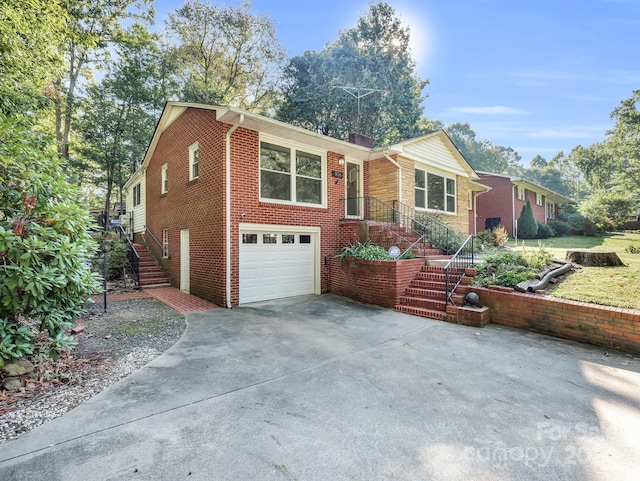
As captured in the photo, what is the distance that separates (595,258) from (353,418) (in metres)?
7.61

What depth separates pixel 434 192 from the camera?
11.7 metres

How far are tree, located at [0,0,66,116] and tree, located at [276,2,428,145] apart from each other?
13.6 metres

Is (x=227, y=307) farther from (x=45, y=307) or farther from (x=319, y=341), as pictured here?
(x=45, y=307)

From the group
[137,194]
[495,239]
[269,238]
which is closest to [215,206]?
[269,238]

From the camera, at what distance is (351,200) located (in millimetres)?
10266

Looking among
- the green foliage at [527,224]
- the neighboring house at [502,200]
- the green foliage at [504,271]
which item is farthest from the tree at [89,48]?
the green foliage at [527,224]

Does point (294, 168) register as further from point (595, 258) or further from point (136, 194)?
point (136, 194)

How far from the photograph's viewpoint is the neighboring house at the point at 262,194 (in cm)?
735

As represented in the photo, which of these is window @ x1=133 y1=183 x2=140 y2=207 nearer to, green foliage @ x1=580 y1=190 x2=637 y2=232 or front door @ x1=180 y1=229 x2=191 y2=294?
front door @ x1=180 y1=229 x2=191 y2=294

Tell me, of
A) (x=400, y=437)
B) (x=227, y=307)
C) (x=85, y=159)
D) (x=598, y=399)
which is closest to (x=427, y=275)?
(x=598, y=399)

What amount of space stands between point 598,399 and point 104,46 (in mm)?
24165

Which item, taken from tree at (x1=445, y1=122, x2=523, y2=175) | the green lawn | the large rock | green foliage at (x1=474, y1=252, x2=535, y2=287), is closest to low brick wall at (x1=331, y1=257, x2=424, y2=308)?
green foliage at (x1=474, y1=252, x2=535, y2=287)

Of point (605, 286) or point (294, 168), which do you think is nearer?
point (605, 286)

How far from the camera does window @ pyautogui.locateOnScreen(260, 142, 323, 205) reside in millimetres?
7969
